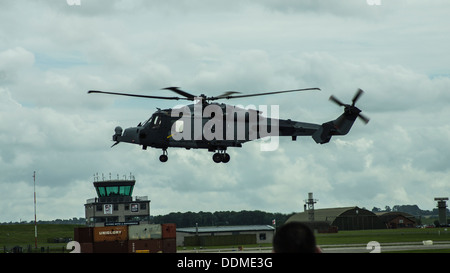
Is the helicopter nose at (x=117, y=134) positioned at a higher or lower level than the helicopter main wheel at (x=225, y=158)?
higher

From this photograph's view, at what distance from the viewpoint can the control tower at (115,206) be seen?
13588 centimetres

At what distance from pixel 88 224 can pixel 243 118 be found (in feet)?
319

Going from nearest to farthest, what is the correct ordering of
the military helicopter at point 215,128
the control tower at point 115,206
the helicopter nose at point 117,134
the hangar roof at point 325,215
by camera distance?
the military helicopter at point 215,128, the helicopter nose at point 117,134, the control tower at point 115,206, the hangar roof at point 325,215

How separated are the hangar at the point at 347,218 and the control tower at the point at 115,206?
171 ft

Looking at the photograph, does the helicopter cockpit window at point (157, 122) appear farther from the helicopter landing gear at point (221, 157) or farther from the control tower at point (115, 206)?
the control tower at point (115, 206)

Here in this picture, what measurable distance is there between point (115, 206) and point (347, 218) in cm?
7191

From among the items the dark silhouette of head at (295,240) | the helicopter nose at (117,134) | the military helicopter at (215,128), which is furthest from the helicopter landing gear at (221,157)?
the dark silhouette of head at (295,240)

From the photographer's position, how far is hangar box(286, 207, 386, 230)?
571ft

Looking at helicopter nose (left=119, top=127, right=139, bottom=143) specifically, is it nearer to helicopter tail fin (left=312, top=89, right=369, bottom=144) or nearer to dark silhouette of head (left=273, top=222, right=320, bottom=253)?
helicopter tail fin (left=312, top=89, right=369, bottom=144)

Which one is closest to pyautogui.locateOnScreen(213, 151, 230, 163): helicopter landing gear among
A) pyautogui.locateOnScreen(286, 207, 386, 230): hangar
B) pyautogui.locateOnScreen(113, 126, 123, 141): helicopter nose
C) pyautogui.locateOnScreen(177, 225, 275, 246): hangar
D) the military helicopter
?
the military helicopter

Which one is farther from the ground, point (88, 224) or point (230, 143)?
point (230, 143)
